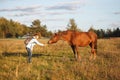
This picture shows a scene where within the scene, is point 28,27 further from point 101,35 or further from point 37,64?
point 37,64

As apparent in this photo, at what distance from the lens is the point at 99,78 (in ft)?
30.0

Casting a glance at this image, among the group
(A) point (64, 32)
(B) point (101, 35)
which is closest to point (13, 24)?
(B) point (101, 35)

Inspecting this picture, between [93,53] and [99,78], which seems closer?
[99,78]

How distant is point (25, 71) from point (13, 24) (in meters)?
93.0

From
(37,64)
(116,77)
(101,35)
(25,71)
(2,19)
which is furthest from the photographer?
(2,19)

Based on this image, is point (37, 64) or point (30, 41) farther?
point (30, 41)

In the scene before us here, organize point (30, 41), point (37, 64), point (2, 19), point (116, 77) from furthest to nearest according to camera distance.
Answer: point (2, 19), point (30, 41), point (37, 64), point (116, 77)

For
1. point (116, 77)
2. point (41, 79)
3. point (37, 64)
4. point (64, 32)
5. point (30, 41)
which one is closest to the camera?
point (116, 77)

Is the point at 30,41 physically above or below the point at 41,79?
above

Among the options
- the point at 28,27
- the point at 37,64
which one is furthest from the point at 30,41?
the point at 28,27

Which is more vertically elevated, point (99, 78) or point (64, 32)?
point (64, 32)

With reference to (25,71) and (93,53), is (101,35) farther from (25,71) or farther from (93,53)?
(25,71)

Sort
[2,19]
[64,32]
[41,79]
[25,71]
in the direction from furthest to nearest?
[2,19] → [64,32] → [25,71] → [41,79]

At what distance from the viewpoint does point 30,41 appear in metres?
14.2
